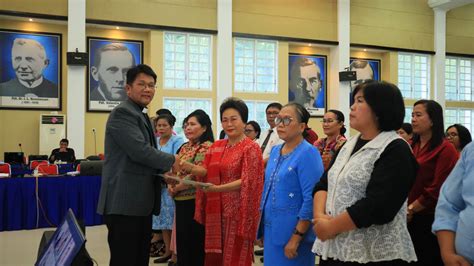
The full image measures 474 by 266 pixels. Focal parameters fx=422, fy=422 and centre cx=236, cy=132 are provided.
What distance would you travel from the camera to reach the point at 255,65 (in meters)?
12.6

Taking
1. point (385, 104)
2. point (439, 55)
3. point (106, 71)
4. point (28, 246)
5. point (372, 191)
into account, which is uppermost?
point (439, 55)

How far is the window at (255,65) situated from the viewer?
12.4 m

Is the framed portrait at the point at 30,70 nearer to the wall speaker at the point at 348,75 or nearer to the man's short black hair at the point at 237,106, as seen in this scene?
the wall speaker at the point at 348,75

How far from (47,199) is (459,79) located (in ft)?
47.2

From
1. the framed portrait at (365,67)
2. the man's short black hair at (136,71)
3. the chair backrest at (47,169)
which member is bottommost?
the chair backrest at (47,169)

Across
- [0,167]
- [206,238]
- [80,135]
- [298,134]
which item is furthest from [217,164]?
[80,135]

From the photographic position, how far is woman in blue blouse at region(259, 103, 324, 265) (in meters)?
2.20

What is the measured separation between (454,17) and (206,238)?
1543 centimetres

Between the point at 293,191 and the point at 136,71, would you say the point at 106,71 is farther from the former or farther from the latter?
the point at 293,191

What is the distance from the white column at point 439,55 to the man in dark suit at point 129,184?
14159mm

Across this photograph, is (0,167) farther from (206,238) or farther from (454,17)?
(454,17)

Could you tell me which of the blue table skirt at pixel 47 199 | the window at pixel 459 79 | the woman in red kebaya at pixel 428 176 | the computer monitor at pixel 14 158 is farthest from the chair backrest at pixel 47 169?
the window at pixel 459 79

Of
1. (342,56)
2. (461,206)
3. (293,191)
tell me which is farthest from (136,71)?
(342,56)

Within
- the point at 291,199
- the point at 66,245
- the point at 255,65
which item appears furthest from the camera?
the point at 255,65
